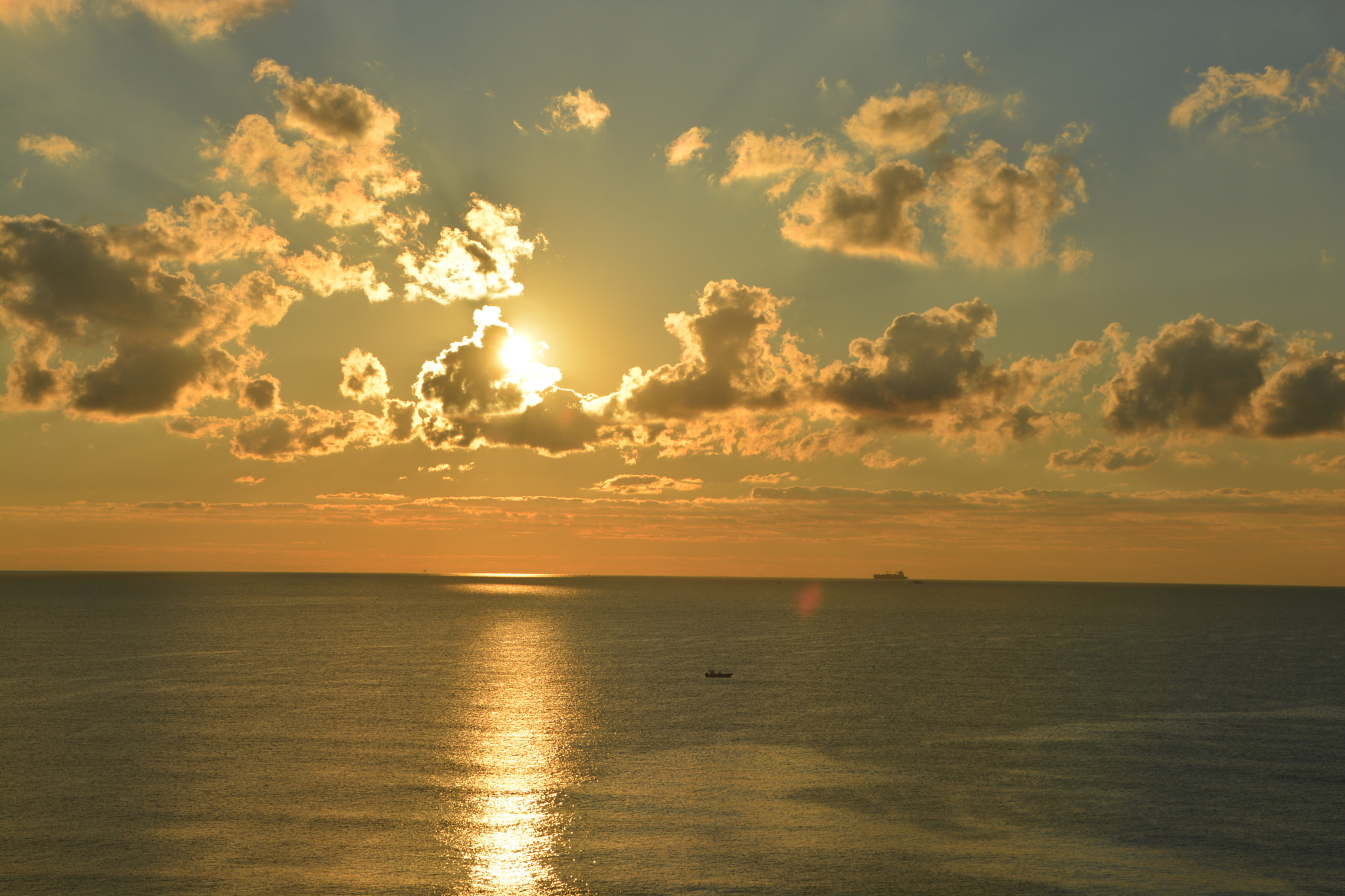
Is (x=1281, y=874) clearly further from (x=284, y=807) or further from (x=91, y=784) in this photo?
(x=91, y=784)

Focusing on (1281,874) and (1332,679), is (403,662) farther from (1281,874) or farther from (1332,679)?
(1332,679)

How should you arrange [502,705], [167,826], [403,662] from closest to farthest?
1. [167,826]
2. [502,705]
3. [403,662]

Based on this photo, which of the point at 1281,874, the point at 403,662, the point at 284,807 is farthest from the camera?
the point at 403,662

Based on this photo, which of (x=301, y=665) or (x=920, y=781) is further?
(x=301, y=665)

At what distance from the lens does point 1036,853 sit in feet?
200

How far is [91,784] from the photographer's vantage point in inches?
Answer: 2997

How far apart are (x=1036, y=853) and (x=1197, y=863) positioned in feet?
34.1

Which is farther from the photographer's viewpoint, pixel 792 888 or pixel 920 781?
pixel 920 781

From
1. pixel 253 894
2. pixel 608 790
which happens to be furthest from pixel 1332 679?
pixel 253 894

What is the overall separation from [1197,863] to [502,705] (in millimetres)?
80664

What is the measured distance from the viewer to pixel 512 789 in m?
75.9

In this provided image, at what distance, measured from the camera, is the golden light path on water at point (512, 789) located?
57.1 m

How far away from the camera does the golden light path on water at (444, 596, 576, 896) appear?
57062 millimetres

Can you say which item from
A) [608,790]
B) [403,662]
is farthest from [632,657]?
[608,790]
